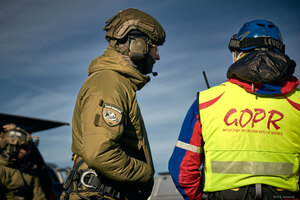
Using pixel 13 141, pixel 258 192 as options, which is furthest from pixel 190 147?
pixel 13 141

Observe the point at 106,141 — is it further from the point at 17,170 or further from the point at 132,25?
the point at 17,170

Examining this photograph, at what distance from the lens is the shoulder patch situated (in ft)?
8.64

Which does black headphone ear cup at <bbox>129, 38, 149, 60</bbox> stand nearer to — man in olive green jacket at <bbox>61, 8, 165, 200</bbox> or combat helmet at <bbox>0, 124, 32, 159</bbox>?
man in olive green jacket at <bbox>61, 8, 165, 200</bbox>

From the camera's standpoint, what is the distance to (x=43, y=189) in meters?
8.35

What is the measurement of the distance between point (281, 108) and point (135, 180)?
4.74ft

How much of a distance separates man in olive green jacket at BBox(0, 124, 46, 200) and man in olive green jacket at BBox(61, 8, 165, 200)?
219 inches

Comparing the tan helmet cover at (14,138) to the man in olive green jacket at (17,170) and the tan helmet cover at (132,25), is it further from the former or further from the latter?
the tan helmet cover at (132,25)

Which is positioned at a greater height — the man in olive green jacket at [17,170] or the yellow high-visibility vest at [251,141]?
the yellow high-visibility vest at [251,141]

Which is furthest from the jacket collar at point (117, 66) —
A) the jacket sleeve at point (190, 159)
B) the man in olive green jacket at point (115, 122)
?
the jacket sleeve at point (190, 159)

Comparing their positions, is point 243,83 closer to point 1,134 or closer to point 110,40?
point 110,40

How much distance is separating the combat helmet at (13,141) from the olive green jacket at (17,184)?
228 millimetres

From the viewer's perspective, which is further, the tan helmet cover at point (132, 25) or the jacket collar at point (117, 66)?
the tan helmet cover at point (132, 25)

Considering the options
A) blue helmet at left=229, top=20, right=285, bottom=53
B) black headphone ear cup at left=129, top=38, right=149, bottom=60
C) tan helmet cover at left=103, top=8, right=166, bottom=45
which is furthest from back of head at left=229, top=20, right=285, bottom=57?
black headphone ear cup at left=129, top=38, right=149, bottom=60

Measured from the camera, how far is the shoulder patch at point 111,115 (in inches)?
104
